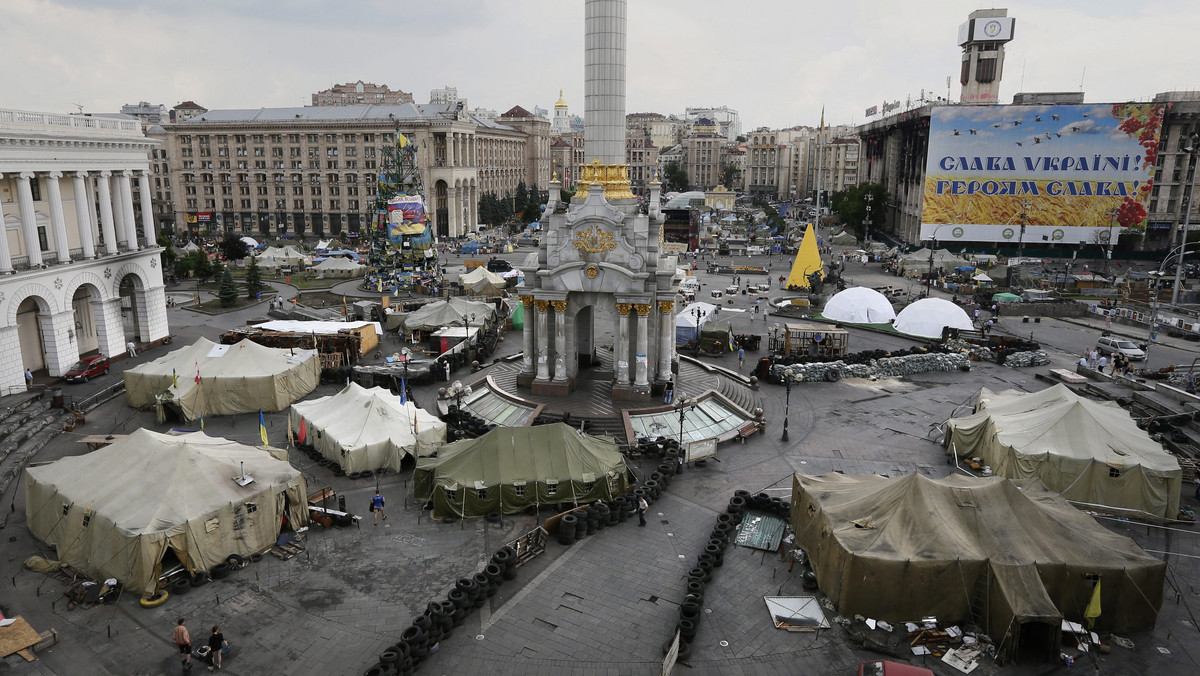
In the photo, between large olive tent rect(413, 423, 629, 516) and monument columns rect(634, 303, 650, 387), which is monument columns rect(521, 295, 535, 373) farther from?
large olive tent rect(413, 423, 629, 516)

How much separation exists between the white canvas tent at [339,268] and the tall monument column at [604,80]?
51.7 metres

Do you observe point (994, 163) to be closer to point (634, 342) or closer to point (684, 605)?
point (634, 342)

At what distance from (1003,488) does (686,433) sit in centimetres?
1415

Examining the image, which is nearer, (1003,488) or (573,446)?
(1003,488)

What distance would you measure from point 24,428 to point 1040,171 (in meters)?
102

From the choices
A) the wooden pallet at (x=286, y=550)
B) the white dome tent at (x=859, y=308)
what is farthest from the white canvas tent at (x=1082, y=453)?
the white dome tent at (x=859, y=308)

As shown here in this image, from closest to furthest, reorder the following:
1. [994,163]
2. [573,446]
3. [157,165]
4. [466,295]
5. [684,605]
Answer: [684,605] < [573,446] < [466,295] < [994,163] < [157,165]

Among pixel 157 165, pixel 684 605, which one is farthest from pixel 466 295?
pixel 157 165

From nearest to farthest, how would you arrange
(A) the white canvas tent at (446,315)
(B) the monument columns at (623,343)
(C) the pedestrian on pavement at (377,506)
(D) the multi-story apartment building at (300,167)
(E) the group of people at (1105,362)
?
(C) the pedestrian on pavement at (377,506), (B) the monument columns at (623,343), (E) the group of people at (1105,362), (A) the white canvas tent at (446,315), (D) the multi-story apartment building at (300,167)

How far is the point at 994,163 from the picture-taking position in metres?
92.8

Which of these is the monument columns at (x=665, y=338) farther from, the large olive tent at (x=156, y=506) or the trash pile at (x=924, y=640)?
the trash pile at (x=924, y=640)

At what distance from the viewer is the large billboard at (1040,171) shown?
8919 cm

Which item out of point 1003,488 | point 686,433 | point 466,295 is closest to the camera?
point 1003,488

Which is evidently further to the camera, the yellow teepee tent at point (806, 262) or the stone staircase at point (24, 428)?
the yellow teepee tent at point (806, 262)
